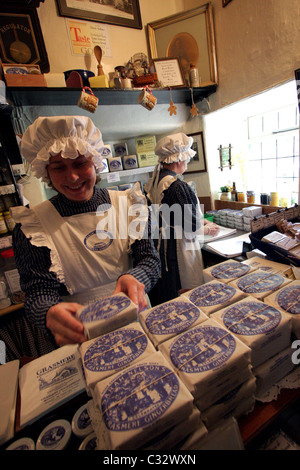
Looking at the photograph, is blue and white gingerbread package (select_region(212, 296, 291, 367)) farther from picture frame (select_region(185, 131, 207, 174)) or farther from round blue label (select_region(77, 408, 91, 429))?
picture frame (select_region(185, 131, 207, 174))

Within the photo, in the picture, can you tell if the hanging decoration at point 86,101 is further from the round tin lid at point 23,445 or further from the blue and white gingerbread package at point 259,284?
the round tin lid at point 23,445

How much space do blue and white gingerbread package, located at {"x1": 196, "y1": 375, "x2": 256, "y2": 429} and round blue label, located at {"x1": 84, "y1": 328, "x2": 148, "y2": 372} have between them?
21 cm

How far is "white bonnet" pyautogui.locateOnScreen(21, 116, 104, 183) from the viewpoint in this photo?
862mm

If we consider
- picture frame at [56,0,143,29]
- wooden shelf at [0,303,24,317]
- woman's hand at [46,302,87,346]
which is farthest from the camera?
picture frame at [56,0,143,29]

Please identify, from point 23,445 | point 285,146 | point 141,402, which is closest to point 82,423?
point 23,445

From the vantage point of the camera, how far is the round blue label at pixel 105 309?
629mm

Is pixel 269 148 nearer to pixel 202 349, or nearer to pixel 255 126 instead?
pixel 255 126

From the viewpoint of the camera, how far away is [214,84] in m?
2.15

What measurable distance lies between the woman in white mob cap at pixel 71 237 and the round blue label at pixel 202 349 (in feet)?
0.73

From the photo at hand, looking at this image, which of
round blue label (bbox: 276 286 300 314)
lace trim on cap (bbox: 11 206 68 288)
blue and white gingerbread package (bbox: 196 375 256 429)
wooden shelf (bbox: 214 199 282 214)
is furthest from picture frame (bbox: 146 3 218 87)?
blue and white gingerbread package (bbox: 196 375 256 429)

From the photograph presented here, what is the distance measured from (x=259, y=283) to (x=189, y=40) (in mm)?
2490

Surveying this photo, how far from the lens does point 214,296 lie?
2.53ft

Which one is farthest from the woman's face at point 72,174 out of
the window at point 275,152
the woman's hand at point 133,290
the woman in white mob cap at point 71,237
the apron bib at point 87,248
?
the window at point 275,152

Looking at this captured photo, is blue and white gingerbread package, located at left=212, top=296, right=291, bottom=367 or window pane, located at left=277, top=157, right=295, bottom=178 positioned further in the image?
window pane, located at left=277, top=157, right=295, bottom=178
